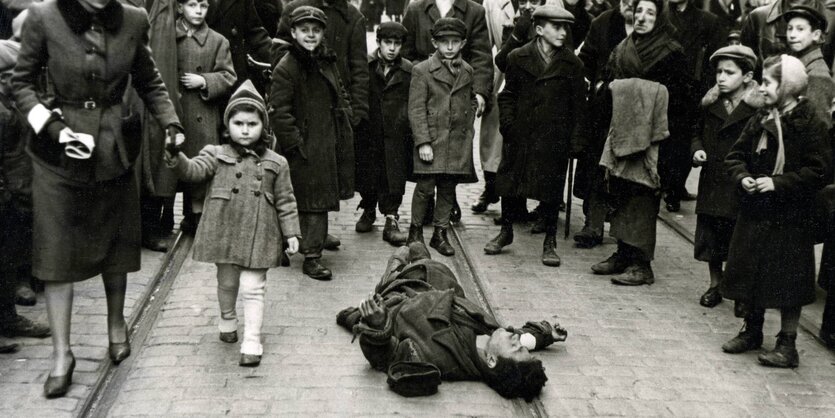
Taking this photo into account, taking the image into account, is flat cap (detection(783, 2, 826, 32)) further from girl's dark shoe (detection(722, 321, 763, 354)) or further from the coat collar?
the coat collar

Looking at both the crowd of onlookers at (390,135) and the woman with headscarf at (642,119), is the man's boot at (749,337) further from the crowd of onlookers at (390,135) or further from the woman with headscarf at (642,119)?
the woman with headscarf at (642,119)

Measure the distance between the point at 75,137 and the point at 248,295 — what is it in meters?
1.52

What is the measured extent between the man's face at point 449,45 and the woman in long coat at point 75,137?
3263 mm

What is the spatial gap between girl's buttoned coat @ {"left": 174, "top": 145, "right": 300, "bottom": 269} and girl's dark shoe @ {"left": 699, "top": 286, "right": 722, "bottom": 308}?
358cm

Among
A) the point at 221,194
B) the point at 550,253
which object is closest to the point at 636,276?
the point at 550,253

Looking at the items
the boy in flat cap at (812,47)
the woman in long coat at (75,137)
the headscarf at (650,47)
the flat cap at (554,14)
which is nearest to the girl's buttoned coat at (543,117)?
the flat cap at (554,14)

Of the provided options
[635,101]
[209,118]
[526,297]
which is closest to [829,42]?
[635,101]

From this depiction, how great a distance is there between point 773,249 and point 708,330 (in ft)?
3.44

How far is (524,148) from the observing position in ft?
28.7

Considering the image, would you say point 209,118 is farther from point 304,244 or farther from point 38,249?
point 38,249

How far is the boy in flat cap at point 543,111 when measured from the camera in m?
8.58

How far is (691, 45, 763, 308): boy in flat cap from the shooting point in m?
7.58

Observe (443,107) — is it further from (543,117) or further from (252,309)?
(252,309)

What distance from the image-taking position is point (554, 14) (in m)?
8.48
